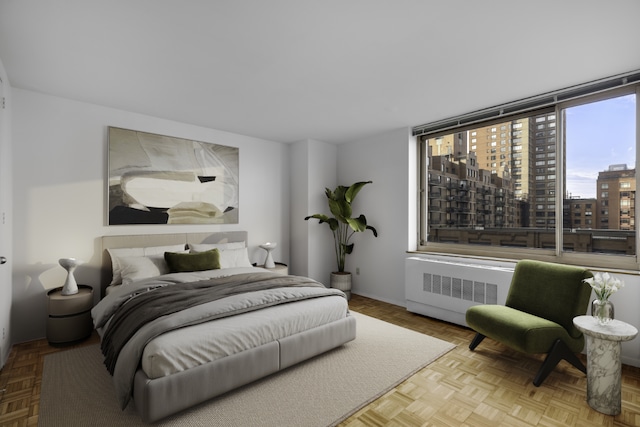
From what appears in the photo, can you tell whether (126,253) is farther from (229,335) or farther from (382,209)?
(382,209)

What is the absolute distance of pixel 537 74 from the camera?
2852 mm

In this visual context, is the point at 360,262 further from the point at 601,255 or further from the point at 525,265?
the point at 601,255

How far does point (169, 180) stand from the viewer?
4.12 meters

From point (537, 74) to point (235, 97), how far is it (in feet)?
9.73

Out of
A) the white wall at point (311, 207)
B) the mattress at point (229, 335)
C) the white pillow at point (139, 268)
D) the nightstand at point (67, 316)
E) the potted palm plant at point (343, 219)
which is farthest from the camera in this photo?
the white wall at point (311, 207)

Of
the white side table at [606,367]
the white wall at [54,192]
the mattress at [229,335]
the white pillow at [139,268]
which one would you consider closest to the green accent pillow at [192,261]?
the white pillow at [139,268]

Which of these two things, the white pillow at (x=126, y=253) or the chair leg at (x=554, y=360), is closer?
the chair leg at (x=554, y=360)

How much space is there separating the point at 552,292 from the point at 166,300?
331 cm

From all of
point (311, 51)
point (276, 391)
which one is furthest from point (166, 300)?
point (311, 51)

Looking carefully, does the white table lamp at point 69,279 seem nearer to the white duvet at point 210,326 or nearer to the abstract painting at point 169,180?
the white duvet at point 210,326

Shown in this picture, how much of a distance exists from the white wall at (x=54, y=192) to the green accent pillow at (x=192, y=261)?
72 cm

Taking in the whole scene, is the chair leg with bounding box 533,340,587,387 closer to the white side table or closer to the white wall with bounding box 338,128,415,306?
the white side table

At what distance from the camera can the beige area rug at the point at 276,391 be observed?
2.01 m

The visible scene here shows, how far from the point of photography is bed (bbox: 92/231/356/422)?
1979 mm
